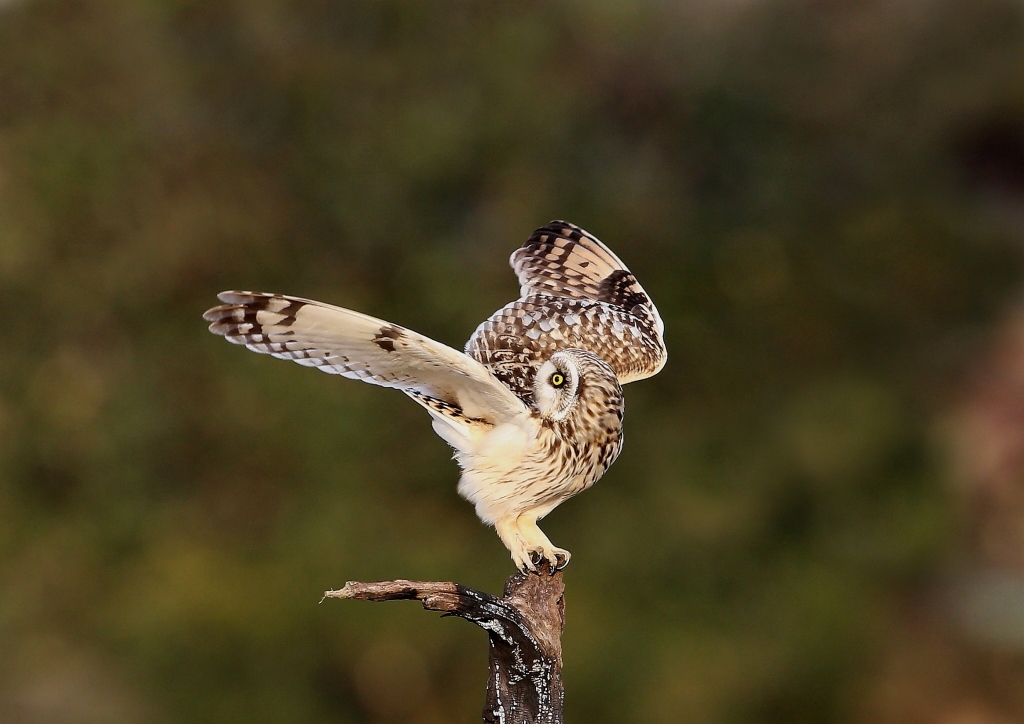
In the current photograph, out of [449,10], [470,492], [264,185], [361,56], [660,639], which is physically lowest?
[470,492]

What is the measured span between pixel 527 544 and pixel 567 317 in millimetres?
734

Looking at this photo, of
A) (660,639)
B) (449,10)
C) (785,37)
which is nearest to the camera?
(660,639)

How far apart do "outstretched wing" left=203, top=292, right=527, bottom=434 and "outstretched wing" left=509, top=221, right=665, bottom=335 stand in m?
1.10

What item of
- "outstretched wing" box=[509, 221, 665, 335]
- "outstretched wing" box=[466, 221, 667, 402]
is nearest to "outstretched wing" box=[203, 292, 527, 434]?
"outstretched wing" box=[466, 221, 667, 402]

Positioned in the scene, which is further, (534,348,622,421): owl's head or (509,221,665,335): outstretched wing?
(509,221,665,335): outstretched wing

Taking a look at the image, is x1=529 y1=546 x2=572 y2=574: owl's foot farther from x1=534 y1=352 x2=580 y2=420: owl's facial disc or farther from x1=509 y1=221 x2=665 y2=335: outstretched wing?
x1=509 y1=221 x2=665 y2=335: outstretched wing

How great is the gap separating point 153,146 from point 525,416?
9.64 m

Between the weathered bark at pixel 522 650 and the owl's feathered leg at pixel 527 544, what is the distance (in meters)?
0.04

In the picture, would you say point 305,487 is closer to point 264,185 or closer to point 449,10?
point 264,185

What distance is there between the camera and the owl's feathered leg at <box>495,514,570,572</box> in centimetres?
240

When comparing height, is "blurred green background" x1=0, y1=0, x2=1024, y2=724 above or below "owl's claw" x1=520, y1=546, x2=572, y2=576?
above

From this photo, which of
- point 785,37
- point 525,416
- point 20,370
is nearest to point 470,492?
point 525,416

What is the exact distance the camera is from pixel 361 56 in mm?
11914

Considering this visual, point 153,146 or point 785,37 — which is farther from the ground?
point 785,37
